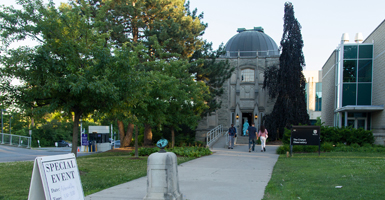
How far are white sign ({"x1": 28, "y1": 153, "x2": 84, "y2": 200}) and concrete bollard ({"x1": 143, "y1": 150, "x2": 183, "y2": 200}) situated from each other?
4.31 ft

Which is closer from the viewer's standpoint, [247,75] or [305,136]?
[305,136]

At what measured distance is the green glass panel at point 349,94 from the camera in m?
25.7

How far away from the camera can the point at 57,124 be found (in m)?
65.9

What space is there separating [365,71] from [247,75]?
11.6 m

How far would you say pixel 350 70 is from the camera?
25797 millimetres

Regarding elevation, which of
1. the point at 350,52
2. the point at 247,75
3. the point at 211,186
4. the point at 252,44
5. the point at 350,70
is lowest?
the point at 211,186

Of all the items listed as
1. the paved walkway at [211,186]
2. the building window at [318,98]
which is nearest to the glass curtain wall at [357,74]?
Result: the paved walkway at [211,186]

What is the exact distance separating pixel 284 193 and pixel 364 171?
4.17 meters

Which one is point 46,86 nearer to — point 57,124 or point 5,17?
point 5,17

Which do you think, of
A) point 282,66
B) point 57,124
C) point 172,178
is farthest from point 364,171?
point 57,124

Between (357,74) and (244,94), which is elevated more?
(357,74)

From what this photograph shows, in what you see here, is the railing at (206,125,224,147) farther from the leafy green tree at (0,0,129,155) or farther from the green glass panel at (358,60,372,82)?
the leafy green tree at (0,0,129,155)

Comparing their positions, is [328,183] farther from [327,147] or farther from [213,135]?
[213,135]

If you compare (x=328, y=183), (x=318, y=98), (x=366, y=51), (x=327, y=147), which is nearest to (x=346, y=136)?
(x=327, y=147)
